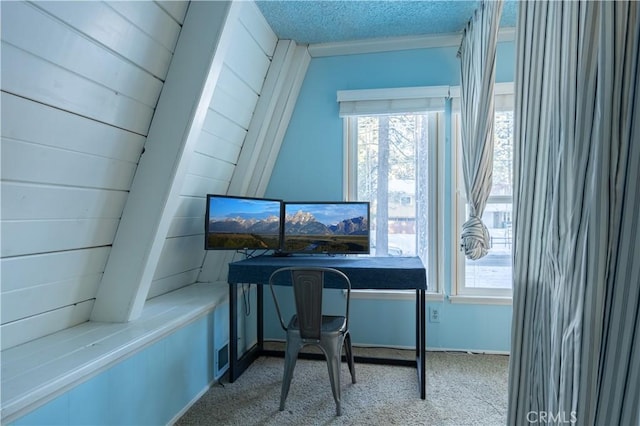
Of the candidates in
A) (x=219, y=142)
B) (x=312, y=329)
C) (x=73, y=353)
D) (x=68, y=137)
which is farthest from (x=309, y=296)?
(x=68, y=137)

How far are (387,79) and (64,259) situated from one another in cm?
248

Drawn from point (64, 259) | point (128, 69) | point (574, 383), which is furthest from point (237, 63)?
point (574, 383)

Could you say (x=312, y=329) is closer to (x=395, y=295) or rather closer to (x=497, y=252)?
(x=395, y=295)

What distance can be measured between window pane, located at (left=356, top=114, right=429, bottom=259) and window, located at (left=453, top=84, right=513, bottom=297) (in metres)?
0.29

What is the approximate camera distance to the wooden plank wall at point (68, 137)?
1.12 metres

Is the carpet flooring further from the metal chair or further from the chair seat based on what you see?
the chair seat

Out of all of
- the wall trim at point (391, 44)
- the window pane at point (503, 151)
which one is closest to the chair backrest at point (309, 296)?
the window pane at point (503, 151)

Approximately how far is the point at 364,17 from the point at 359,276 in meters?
1.74

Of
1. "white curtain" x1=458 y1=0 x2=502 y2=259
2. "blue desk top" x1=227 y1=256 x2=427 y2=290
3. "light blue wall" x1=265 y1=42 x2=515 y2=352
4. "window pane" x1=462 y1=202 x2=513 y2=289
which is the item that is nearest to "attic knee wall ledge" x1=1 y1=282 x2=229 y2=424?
"blue desk top" x1=227 y1=256 x2=427 y2=290

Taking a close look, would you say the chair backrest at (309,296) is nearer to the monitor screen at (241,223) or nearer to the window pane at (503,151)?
the monitor screen at (241,223)

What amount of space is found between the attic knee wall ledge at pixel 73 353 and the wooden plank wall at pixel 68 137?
0.12 m

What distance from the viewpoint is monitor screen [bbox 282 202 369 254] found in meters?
2.56

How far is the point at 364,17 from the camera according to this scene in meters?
2.31

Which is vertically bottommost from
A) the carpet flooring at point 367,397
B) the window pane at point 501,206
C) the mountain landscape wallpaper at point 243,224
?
the carpet flooring at point 367,397
